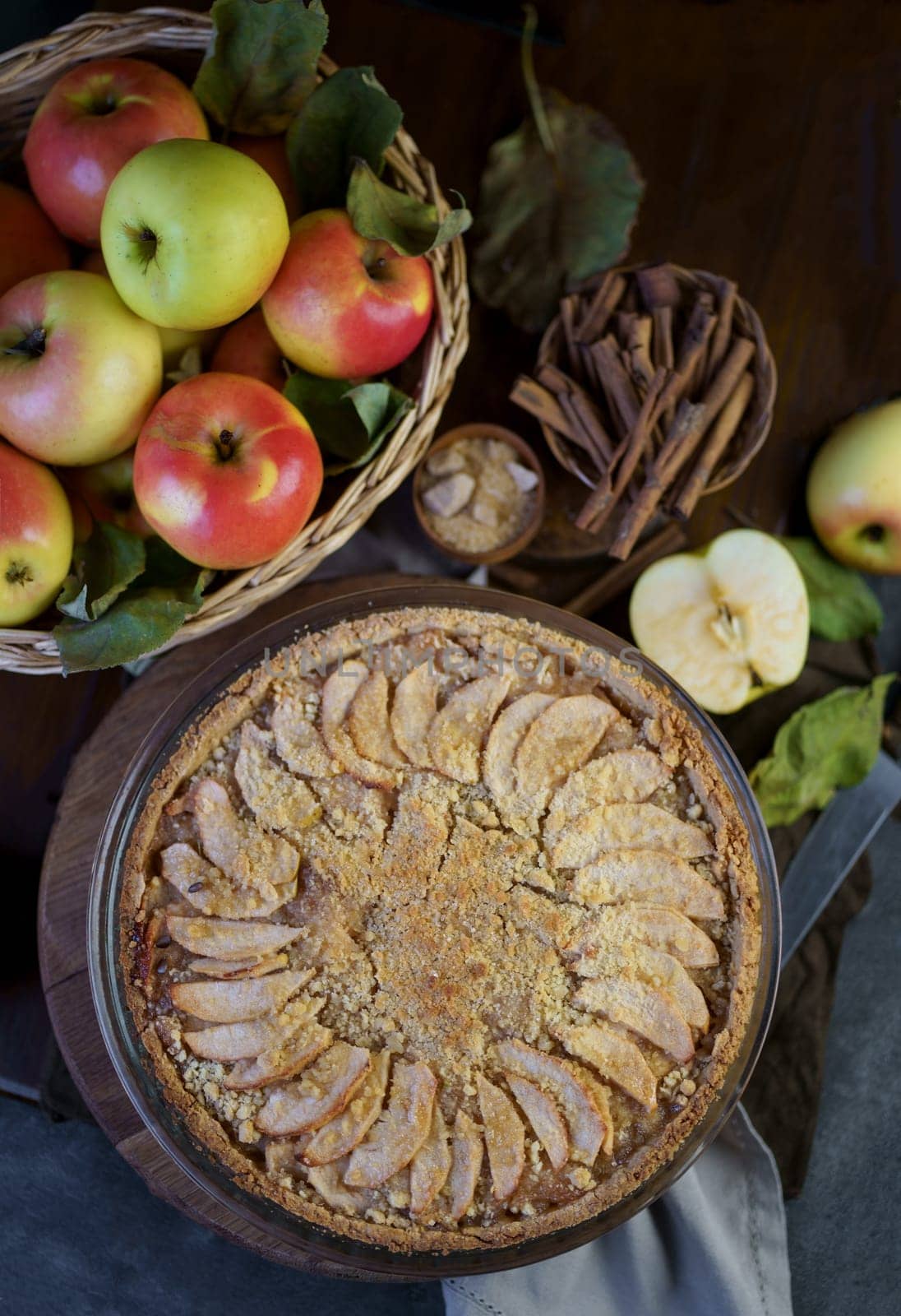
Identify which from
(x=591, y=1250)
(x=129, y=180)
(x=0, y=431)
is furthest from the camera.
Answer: (x=591, y=1250)

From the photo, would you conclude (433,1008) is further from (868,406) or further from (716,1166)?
(868,406)

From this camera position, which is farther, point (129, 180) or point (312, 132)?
point (312, 132)

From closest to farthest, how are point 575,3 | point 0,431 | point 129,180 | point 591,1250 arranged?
1. point 129,180
2. point 0,431
3. point 591,1250
4. point 575,3

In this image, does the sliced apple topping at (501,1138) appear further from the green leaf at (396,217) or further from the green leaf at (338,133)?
the green leaf at (338,133)

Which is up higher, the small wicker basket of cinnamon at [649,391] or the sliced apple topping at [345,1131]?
the small wicker basket of cinnamon at [649,391]

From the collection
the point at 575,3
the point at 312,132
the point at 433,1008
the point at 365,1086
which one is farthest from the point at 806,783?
the point at 575,3

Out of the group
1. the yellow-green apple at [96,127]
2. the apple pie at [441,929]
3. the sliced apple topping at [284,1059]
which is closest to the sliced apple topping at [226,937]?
the apple pie at [441,929]

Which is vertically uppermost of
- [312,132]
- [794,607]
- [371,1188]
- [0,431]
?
[312,132]
